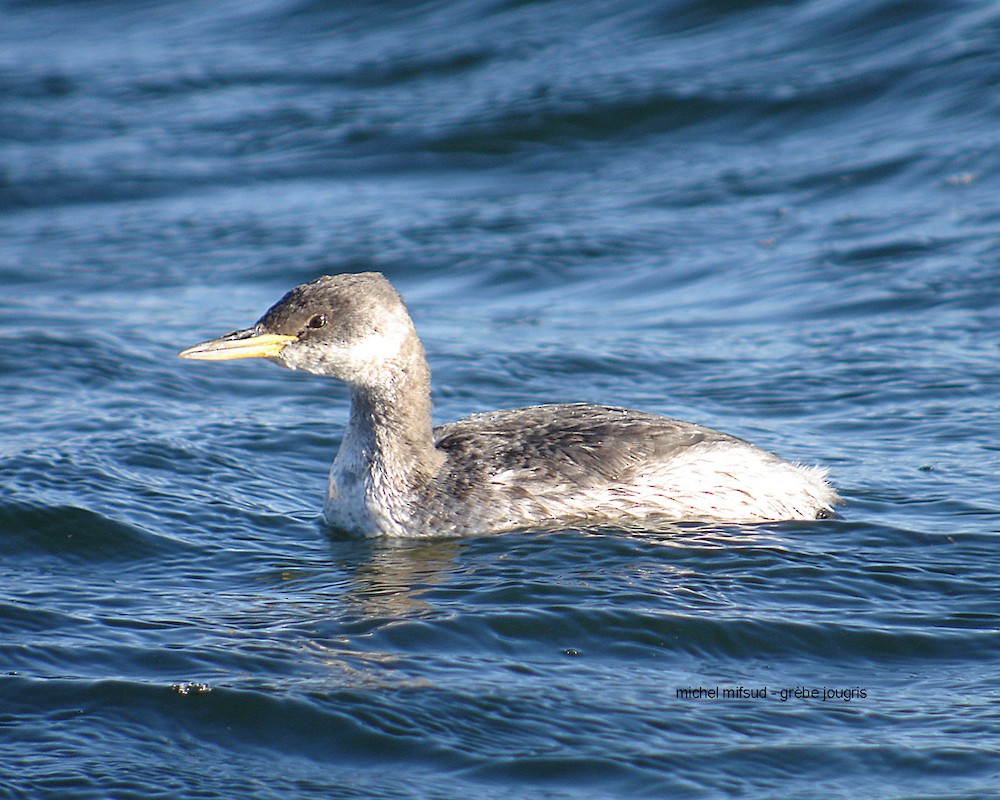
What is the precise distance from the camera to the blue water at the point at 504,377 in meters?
5.58

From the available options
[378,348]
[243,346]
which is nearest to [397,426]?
[378,348]

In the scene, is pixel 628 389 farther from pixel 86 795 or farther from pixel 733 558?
pixel 86 795

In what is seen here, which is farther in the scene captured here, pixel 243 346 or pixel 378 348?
pixel 378 348

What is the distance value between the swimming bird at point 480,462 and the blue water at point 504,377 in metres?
0.18

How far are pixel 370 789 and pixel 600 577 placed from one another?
2033 mm

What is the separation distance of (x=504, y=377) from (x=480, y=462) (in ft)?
9.67

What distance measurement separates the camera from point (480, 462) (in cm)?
781

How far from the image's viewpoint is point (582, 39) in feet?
57.3

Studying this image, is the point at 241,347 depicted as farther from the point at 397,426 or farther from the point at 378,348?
the point at 397,426

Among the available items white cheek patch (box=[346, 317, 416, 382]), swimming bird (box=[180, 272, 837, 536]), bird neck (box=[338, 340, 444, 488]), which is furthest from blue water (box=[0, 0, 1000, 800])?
white cheek patch (box=[346, 317, 416, 382])

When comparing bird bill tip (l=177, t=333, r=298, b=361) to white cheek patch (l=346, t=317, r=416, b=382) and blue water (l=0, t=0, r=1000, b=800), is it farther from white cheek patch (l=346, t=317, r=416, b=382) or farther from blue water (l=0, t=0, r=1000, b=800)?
blue water (l=0, t=0, r=1000, b=800)

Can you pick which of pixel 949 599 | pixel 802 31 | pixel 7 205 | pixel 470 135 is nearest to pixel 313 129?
pixel 470 135

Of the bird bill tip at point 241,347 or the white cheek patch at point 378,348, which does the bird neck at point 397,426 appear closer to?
the white cheek patch at point 378,348

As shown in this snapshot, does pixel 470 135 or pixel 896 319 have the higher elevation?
pixel 470 135
